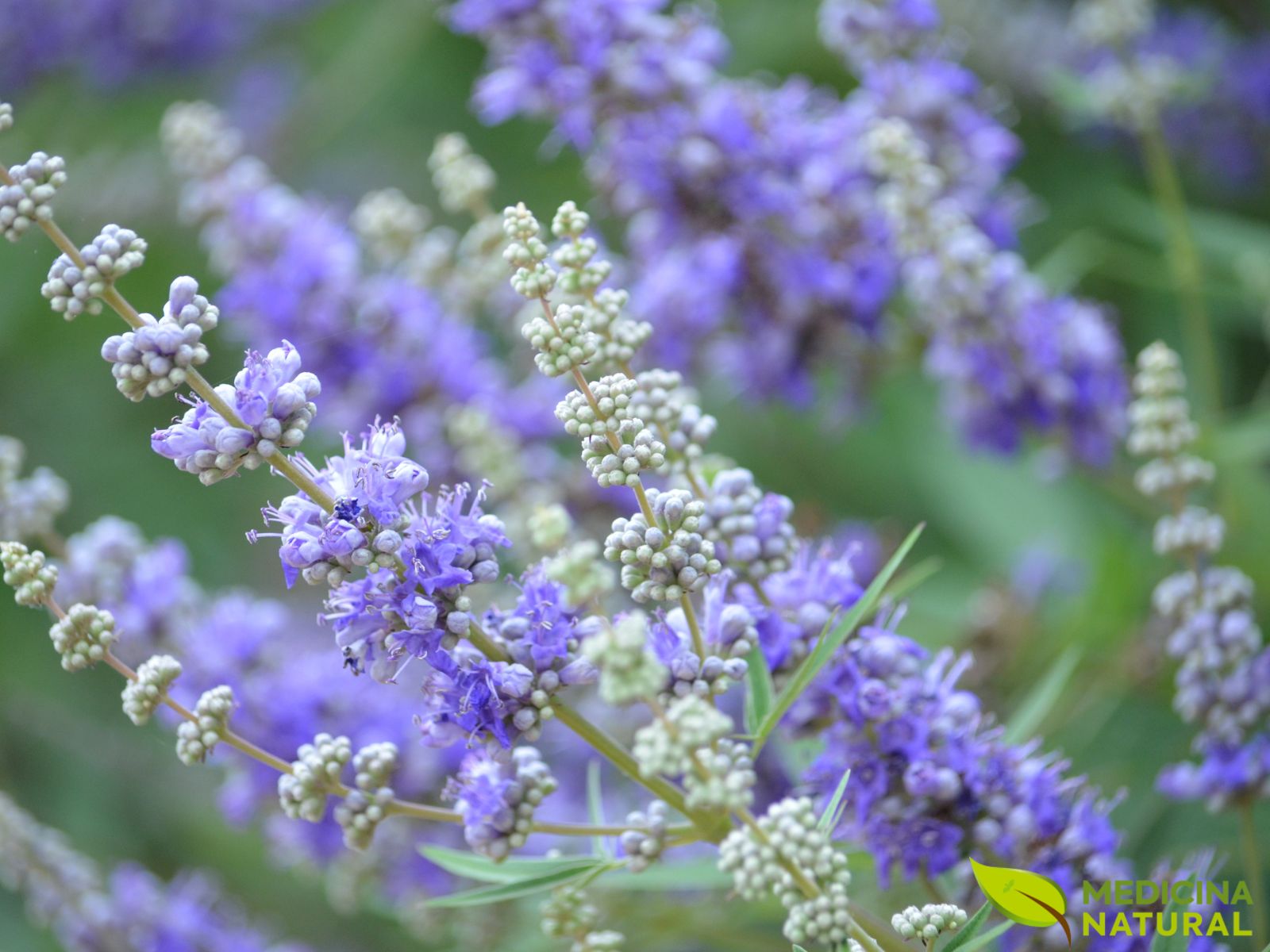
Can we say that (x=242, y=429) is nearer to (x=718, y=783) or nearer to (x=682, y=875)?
(x=718, y=783)

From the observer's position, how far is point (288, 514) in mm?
1310

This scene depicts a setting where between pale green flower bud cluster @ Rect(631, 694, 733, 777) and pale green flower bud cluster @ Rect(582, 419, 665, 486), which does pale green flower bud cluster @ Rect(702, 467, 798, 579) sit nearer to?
pale green flower bud cluster @ Rect(582, 419, 665, 486)

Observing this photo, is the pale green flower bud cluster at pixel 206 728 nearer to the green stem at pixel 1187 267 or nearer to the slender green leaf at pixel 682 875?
the slender green leaf at pixel 682 875

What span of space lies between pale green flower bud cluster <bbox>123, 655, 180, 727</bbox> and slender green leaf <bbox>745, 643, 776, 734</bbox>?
65 centimetres

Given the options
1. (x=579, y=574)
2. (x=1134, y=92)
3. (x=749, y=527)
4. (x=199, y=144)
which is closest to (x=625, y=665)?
(x=579, y=574)

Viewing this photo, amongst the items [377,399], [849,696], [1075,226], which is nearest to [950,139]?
[1075,226]

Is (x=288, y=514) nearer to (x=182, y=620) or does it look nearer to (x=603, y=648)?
(x=603, y=648)

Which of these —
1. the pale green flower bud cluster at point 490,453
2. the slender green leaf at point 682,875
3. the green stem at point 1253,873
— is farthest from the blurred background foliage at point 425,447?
the slender green leaf at point 682,875

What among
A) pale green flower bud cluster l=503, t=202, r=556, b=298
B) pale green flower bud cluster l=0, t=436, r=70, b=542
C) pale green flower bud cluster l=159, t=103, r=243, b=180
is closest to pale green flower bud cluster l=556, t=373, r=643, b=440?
pale green flower bud cluster l=503, t=202, r=556, b=298

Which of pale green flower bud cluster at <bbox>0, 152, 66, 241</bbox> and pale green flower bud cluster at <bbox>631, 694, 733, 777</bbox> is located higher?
pale green flower bud cluster at <bbox>0, 152, 66, 241</bbox>

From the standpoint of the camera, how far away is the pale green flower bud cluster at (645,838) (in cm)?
133

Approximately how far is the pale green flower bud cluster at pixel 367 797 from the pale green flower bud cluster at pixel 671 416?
491 mm

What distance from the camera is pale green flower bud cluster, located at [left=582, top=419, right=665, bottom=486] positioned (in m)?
1.25

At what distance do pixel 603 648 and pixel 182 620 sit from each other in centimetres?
142
